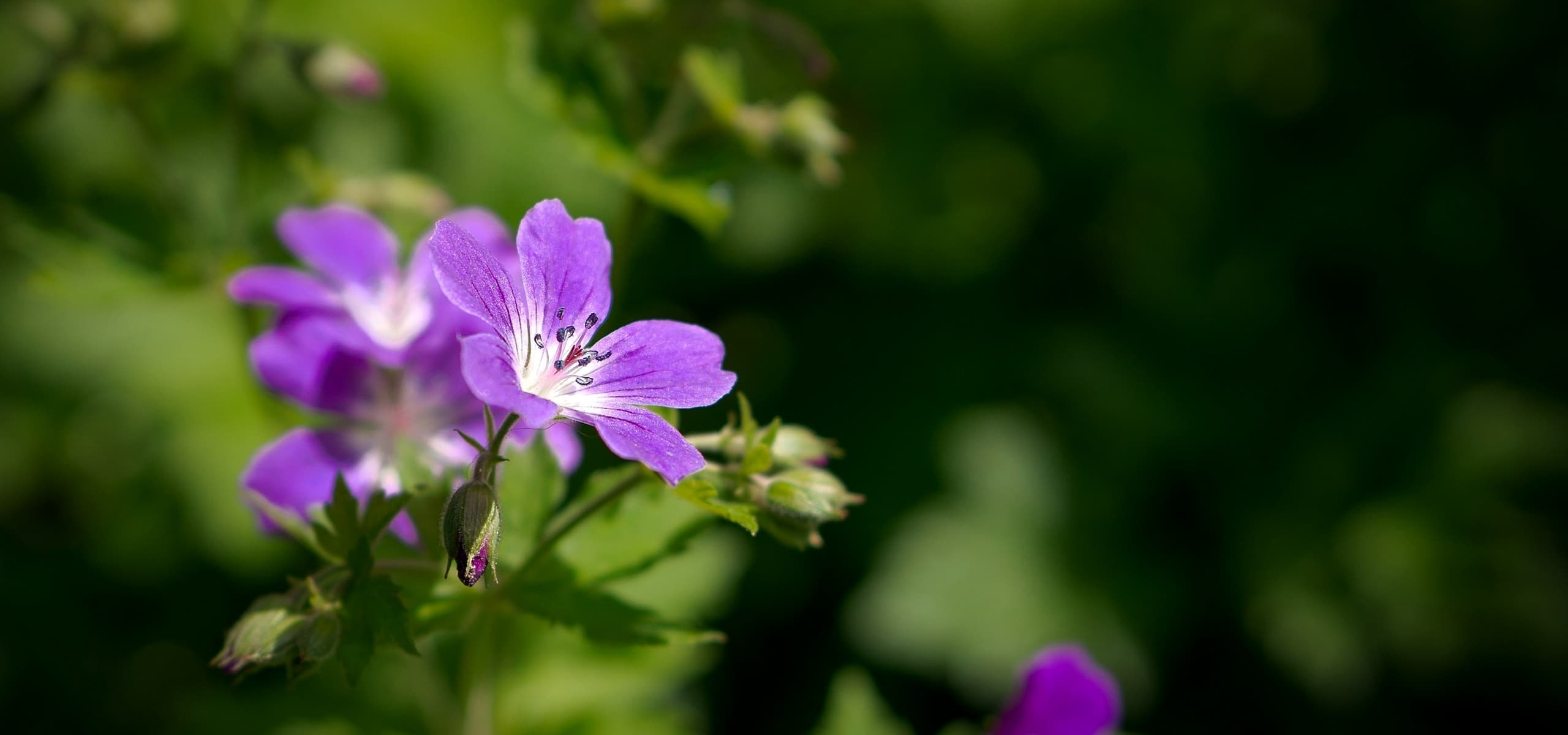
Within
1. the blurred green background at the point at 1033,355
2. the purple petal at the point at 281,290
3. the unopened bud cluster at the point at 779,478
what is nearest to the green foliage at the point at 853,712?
the unopened bud cluster at the point at 779,478

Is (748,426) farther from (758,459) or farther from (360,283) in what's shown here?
(360,283)

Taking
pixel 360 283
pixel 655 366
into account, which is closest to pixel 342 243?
pixel 360 283

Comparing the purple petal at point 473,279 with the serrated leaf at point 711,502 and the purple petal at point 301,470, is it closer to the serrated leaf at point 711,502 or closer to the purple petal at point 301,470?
the serrated leaf at point 711,502

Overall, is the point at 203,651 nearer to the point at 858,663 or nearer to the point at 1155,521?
the point at 858,663

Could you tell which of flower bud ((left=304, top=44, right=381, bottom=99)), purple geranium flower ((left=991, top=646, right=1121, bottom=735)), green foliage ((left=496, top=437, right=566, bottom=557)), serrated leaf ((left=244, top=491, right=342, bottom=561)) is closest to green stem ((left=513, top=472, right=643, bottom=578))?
green foliage ((left=496, top=437, right=566, bottom=557))

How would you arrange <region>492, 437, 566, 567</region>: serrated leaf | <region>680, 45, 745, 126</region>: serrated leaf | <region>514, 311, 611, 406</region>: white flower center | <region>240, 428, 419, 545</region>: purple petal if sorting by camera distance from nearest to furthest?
<region>514, 311, 611, 406</region>: white flower center < <region>492, 437, 566, 567</region>: serrated leaf < <region>240, 428, 419, 545</region>: purple petal < <region>680, 45, 745, 126</region>: serrated leaf

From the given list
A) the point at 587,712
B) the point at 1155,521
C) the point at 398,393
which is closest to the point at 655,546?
the point at 398,393

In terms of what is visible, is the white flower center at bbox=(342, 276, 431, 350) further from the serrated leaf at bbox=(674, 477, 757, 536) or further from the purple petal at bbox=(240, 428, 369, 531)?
the serrated leaf at bbox=(674, 477, 757, 536)
